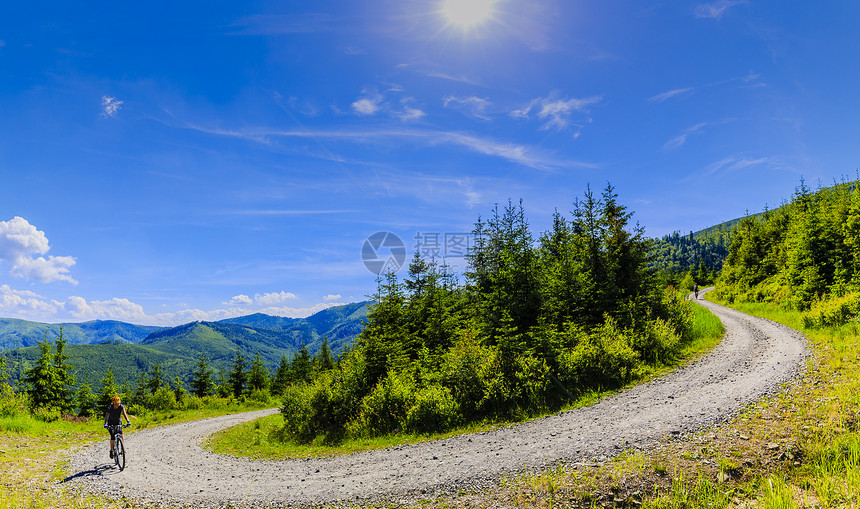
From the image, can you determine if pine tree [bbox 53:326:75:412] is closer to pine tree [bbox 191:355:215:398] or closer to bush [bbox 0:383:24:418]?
bush [bbox 0:383:24:418]

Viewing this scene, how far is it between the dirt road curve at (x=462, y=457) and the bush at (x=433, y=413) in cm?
197

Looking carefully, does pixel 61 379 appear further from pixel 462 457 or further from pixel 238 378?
pixel 462 457

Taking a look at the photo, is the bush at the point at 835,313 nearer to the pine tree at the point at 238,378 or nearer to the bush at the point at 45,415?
the bush at the point at 45,415

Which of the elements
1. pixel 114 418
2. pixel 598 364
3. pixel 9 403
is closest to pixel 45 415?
pixel 9 403

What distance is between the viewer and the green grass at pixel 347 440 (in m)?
14.2

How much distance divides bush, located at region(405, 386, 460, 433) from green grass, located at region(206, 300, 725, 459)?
21.5 inches

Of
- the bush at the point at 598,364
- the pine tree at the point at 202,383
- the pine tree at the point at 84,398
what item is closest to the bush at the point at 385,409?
the bush at the point at 598,364

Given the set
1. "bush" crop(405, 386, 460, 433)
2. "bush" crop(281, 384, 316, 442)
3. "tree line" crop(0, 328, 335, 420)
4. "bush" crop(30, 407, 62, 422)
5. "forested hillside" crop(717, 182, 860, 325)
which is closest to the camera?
"bush" crop(405, 386, 460, 433)

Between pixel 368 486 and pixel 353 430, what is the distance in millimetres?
7917

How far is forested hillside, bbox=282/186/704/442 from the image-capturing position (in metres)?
15.7

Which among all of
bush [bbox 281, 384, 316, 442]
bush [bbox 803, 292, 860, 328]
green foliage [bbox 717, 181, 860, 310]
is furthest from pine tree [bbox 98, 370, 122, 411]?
green foliage [bbox 717, 181, 860, 310]

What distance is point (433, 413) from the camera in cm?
1512

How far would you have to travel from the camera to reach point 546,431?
11664 millimetres

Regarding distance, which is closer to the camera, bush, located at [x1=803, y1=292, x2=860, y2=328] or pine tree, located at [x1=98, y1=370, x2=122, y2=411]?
bush, located at [x1=803, y1=292, x2=860, y2=328]
